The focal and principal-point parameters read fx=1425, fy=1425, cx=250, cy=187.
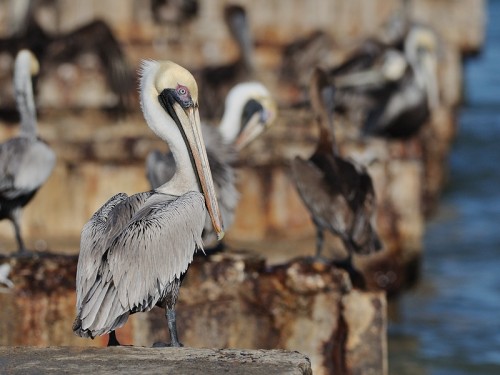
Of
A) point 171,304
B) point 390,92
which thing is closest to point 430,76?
point 390,92

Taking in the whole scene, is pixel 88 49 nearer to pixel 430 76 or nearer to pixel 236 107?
pixel 430 76

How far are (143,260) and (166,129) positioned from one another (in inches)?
29.9

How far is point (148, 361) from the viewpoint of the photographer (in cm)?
524

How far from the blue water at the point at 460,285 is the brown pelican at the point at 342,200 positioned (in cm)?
257

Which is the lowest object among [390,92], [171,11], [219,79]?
[390,92]

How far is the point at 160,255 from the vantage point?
5875mm

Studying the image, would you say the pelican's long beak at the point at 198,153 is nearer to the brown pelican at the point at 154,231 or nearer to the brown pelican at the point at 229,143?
the brown pelican at the point at 154,231

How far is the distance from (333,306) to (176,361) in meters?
Result: 2.93

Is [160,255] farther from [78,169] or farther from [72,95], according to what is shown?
[72,95]

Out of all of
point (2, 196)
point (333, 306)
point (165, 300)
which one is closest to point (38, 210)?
point (2, 196)

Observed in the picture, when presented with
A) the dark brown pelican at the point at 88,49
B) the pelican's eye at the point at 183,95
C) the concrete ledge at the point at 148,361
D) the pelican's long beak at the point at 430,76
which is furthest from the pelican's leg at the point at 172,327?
the pelican's long beak at the point at 430,76

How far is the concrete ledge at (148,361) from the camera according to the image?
512 centimetres

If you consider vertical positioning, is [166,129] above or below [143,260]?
above

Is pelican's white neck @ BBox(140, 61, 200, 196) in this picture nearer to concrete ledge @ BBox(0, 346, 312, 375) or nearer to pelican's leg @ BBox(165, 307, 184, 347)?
pelican's leg @ BBox(165, 307, 184, 347)
